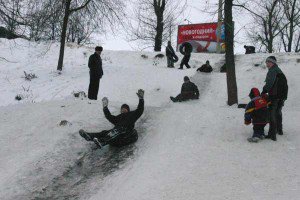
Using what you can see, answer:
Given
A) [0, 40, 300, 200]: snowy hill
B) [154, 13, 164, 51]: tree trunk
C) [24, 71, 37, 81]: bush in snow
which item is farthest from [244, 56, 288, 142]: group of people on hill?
[154, 13, 164, 51]: tree trunk

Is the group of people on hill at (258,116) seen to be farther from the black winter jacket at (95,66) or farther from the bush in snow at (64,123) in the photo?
the black winter jacket at (95,66)

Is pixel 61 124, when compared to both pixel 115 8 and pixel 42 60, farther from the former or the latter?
pixel 42 60

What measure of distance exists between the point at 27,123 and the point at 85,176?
137 inches

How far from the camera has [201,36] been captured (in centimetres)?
2784

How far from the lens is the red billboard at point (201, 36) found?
27120 mm

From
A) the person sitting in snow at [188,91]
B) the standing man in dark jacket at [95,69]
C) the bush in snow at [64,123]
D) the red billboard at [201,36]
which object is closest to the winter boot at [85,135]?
the bush in snow at [64,123]

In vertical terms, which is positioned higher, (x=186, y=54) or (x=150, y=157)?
(x=186, y=54)

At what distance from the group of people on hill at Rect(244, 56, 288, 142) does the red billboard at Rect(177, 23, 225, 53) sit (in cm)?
1811

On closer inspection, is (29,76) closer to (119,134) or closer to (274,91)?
(119,134)

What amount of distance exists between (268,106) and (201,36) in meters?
19.8

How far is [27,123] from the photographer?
9812 millimetres

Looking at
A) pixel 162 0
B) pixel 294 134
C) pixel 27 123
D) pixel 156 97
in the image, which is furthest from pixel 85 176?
pixel 162 0

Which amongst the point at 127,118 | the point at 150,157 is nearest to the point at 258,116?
the point at 150,157

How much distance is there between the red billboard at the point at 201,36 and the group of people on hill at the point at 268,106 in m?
18.1
